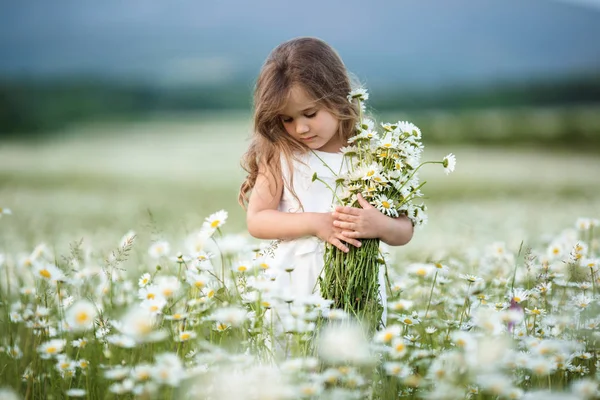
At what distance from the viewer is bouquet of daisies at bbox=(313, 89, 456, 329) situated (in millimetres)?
2639

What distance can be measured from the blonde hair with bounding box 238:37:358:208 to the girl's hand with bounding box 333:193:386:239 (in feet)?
1.63

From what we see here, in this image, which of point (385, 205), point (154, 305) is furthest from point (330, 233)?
point (154, 305)

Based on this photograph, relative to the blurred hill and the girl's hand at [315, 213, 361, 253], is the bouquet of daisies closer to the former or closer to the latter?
the girl's hand at [315, 213, 361, 253]

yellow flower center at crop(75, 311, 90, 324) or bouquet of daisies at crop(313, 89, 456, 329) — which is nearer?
yellow flower center at crop(75, 311, 90, 324)

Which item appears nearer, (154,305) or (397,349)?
(397,349)

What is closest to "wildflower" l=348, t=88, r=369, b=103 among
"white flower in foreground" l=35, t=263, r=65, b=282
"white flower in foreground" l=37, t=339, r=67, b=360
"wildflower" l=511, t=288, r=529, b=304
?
"wildflower" l=511, t=288, r=529, b=304

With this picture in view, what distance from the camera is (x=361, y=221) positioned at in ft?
8.65

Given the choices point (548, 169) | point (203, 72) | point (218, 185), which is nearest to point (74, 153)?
point (218, 185)

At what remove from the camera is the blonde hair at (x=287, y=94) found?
3072 millimetres

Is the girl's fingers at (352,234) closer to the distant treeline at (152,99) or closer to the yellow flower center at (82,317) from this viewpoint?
the yellow flower center at (82,317)

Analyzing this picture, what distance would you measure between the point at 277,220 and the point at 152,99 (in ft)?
168

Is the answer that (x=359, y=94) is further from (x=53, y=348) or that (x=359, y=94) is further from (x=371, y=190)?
(x=53, y=348)

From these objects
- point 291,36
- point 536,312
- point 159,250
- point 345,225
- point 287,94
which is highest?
point 291,36

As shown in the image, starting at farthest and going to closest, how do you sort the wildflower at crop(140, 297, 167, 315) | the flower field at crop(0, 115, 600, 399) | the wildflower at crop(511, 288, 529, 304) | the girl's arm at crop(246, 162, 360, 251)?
the girl's arm at crop(246, 162, 360, 251) → the wildflower at crop(511, 288, 529, 304) → the wildflower at crop(140, 297, 167, 315) → the flower field at crop(0, 115, 600, 399)
